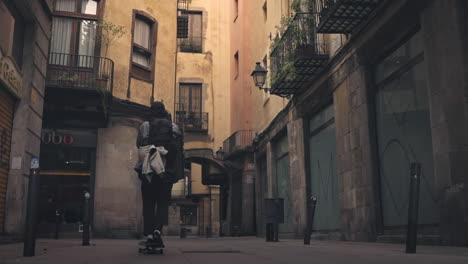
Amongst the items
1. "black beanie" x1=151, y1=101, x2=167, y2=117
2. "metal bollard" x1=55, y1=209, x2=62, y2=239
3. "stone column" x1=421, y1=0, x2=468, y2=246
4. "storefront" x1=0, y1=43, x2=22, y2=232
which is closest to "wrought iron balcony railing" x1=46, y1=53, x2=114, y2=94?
"metal bollard" x1=55, y1=209, x2=62, y2=239

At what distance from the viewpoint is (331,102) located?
1330cm

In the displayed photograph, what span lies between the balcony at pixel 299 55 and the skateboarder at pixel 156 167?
7.11 m

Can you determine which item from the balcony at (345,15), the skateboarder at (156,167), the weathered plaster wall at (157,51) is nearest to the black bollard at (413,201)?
the skateboarder at (156,167)

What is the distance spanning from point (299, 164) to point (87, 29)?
849cm

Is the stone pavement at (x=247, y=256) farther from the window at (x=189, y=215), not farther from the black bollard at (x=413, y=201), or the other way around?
the window at (x=189, y=215)

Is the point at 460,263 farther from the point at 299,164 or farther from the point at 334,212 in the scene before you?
the point at 299,164

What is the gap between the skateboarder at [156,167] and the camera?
19.6 ft

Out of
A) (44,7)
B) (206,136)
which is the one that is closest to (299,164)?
(44,7)

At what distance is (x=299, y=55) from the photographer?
504 inches

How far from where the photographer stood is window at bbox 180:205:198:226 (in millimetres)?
50269

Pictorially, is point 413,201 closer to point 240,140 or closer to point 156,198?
point 156,198

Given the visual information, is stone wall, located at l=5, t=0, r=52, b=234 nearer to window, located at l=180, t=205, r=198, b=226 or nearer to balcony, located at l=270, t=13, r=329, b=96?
balcony, located at l=270, t=13, r=329, b=96

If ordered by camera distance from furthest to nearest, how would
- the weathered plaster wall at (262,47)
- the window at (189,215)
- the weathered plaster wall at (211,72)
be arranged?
the window at (189,215)
the weathered plaster wall at (211,72)
the weathered plaster wall at (262,47)

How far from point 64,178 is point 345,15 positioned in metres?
11.0
